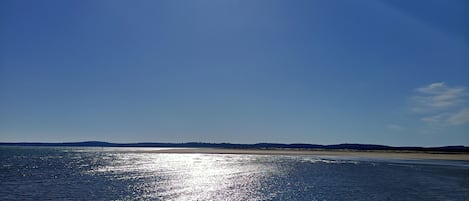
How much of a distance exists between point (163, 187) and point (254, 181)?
34.1 ft

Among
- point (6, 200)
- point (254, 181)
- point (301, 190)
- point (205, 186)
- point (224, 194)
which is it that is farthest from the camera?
point (254, 181)

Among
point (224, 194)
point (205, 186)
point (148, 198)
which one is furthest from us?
point (205, 186)

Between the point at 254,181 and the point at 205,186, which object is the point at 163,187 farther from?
the point at 254,181

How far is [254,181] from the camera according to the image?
42.6 metres

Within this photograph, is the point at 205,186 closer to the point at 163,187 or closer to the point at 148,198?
the point at 163,187

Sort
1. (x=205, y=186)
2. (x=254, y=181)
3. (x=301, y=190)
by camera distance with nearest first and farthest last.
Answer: (x=301, y=190), (x=205, y=186), (x=254, y=181)

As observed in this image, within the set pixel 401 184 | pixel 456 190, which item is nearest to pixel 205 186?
pixel 401 184

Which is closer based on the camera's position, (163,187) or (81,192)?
(81,192)

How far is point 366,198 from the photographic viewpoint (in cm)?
3017

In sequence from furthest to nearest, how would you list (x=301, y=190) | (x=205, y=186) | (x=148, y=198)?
(x=205, y=186)
(x=301, y=190)
(x=148, y=198)

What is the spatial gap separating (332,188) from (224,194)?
10.2m

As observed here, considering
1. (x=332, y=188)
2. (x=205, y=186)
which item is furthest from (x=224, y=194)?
(x=332, y=188)

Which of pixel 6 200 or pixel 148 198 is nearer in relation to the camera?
pixel 6 200

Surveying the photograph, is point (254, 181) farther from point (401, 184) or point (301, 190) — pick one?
point (401, 184)
